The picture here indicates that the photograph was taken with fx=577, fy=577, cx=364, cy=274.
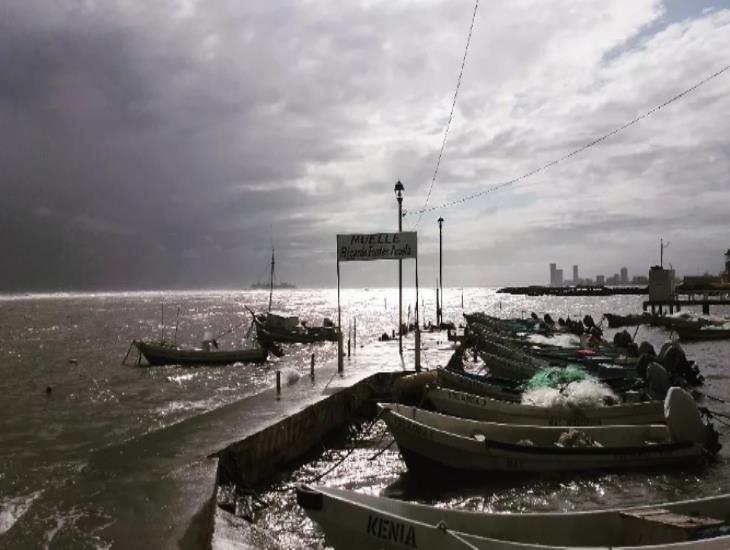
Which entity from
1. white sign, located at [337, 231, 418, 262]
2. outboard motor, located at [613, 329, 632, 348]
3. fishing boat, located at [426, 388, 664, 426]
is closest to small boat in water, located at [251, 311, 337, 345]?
outboard motor, located at [613, 329, 632, 348]

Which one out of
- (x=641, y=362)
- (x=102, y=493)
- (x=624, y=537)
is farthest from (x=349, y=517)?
(x=641, y=362)

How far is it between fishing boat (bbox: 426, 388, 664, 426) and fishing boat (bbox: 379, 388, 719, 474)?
4.76 feet

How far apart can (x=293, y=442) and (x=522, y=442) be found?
5.47m

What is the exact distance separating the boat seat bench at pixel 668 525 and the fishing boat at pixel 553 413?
7.70m

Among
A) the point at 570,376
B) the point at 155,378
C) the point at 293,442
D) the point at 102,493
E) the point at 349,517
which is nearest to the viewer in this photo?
the point at 349,517

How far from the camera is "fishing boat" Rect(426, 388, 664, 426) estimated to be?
15.2 meters

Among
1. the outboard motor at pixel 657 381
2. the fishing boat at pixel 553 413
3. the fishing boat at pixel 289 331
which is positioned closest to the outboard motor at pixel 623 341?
the outboard motor at pixel 657 381

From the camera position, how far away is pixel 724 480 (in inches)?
514

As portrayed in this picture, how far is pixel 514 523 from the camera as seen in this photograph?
738 centimetres

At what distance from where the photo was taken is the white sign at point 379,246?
2108cm

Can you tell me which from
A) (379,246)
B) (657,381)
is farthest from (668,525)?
(379,246)

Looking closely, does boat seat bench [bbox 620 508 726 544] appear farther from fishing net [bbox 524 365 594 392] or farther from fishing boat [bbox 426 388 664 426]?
fishing net [bbox 524 365 594 392]

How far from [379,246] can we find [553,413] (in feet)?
28.8

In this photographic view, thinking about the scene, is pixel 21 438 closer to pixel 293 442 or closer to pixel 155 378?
pixel 293 442
